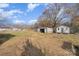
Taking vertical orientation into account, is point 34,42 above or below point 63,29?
below

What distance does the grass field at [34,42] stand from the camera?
167 cm

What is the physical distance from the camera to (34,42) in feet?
5.53

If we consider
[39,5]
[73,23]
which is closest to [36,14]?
[39,5]

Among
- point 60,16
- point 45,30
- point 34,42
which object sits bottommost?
point 34,42

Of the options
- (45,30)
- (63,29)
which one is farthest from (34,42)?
(63,29)

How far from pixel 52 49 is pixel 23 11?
16.6 inches

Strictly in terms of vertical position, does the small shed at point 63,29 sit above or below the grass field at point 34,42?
above

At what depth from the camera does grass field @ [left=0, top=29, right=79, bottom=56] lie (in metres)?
1.67

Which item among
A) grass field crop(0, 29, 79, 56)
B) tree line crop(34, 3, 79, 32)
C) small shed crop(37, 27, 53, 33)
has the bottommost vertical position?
grass field crop(0, 29, 79, 56)

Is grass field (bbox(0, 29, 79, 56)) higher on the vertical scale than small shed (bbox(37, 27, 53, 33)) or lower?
lower

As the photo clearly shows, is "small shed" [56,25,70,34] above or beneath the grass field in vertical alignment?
above

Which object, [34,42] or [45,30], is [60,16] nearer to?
[45,30]

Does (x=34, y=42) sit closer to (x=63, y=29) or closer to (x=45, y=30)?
(x=45, y=30)

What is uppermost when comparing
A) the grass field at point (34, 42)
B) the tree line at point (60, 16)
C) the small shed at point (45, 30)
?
the tree line at point (60, 16)
